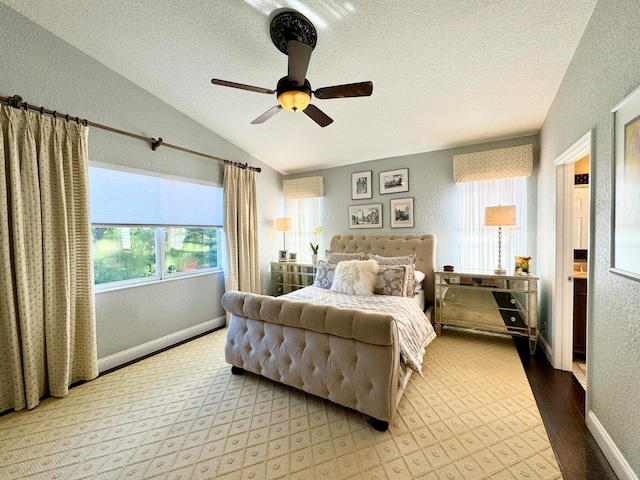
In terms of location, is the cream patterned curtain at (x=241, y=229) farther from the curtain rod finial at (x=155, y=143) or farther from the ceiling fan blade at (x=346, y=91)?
the ceiling fan blade at (x=346, y=91)

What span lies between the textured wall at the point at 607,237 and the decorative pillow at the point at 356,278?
1.76 m

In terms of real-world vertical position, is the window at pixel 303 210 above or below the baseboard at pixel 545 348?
above

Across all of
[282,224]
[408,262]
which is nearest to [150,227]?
[282,224]

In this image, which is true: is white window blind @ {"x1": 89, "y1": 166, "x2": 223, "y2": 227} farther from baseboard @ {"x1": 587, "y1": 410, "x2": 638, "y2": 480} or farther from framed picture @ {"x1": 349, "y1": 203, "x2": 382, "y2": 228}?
baseboard @ {"x1": 587, "y1": 410, "x2": 638, "y2": 480}

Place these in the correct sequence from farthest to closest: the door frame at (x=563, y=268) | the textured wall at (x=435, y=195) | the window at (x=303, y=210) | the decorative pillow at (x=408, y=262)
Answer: the window at (x=303, y=210) → the textured wall at (x=435, y=195) → the decorative pillow at (x=408, y=262) → the door frame at (x=563, y=268)

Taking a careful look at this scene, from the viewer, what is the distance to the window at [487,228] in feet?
11.1

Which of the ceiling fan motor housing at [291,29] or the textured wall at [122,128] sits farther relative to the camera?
the textured wall at [122,128]

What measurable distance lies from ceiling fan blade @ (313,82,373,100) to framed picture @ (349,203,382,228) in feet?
8.16

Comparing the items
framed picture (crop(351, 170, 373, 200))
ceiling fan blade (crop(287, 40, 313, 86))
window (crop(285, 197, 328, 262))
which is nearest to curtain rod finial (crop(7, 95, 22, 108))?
ceiling fan blade (crop(287, 40, 313, 86))

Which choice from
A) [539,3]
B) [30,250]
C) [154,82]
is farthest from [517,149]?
[30,250]

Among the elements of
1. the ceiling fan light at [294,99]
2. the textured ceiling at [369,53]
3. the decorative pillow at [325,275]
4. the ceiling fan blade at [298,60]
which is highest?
the textured ceiling at [369,53]

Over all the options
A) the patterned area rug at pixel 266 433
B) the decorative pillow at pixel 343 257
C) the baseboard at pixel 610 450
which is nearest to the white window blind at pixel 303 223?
the decorative pillow at pixel 343 257

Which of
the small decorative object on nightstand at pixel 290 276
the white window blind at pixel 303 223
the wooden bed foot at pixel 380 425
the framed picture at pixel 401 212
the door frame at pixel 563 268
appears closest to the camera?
the wooden bed foot at pixel 380 425

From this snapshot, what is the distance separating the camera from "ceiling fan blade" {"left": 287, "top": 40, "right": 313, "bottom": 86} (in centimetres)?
163
